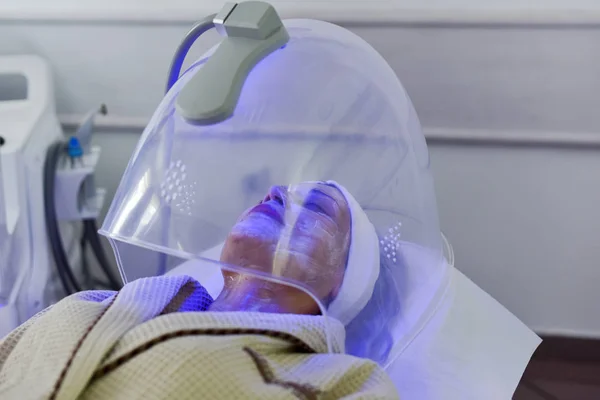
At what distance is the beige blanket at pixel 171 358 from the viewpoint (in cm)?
50

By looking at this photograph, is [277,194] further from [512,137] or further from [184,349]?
[512,137]

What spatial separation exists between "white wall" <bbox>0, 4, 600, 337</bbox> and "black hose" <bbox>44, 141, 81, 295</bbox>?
168 mm

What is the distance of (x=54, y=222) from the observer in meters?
1.01

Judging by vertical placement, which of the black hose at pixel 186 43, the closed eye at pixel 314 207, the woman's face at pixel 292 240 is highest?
the black hose at pixel 186 43

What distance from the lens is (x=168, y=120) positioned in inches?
28.2

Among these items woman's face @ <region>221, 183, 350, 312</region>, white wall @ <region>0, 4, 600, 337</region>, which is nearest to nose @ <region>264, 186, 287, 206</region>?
woman's face @ <region>221, 183, 350, 312</region>

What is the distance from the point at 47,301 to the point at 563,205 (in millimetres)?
881

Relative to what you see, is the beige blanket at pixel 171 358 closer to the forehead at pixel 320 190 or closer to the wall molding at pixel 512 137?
the forehead at pixel 320 190

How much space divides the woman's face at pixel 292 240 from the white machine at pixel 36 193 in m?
0.40

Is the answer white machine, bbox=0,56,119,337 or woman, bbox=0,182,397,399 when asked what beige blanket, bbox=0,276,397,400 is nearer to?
woman, bbox=0,182,397,399

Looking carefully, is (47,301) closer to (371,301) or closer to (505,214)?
(371,301)

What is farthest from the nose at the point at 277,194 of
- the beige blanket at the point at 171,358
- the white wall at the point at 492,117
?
the white wall at the point at 492,117

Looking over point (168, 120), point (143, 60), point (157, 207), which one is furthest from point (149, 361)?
point (143, 60)

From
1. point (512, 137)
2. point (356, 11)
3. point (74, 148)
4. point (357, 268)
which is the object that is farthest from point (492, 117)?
point (74, 148)
